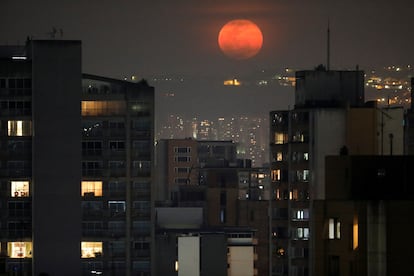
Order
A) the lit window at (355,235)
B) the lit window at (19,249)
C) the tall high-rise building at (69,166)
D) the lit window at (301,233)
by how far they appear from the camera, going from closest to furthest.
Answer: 1. the lit window at (355,235)
2. the tall high-rise building at (69,166)
3. the lit window at (19,249)
4. the lit window at (301,233)

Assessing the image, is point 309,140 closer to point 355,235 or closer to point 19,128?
point 19,128

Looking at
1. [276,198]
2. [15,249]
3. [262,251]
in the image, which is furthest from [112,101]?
[262,251]

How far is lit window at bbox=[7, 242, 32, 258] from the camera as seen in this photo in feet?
393

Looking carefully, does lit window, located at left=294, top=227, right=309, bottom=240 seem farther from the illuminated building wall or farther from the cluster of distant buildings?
the illuminated building wall

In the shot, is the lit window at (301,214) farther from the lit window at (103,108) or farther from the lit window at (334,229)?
the lit window at (334,229)

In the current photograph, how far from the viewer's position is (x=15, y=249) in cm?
12144

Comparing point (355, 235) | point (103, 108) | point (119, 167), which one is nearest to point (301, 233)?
point (119, 167)

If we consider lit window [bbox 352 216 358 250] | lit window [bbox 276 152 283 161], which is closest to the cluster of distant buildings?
lit window [bbox 276 152 283 161]

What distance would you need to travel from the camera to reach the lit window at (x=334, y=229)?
242 feet

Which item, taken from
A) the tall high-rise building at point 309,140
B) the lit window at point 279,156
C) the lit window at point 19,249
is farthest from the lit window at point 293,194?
the lit window at point 19,249

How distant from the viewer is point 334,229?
242ft

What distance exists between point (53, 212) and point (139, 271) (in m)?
23.1

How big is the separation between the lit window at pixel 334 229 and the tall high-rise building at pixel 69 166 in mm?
43672

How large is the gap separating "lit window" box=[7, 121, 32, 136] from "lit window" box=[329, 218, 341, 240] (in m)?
51.7
